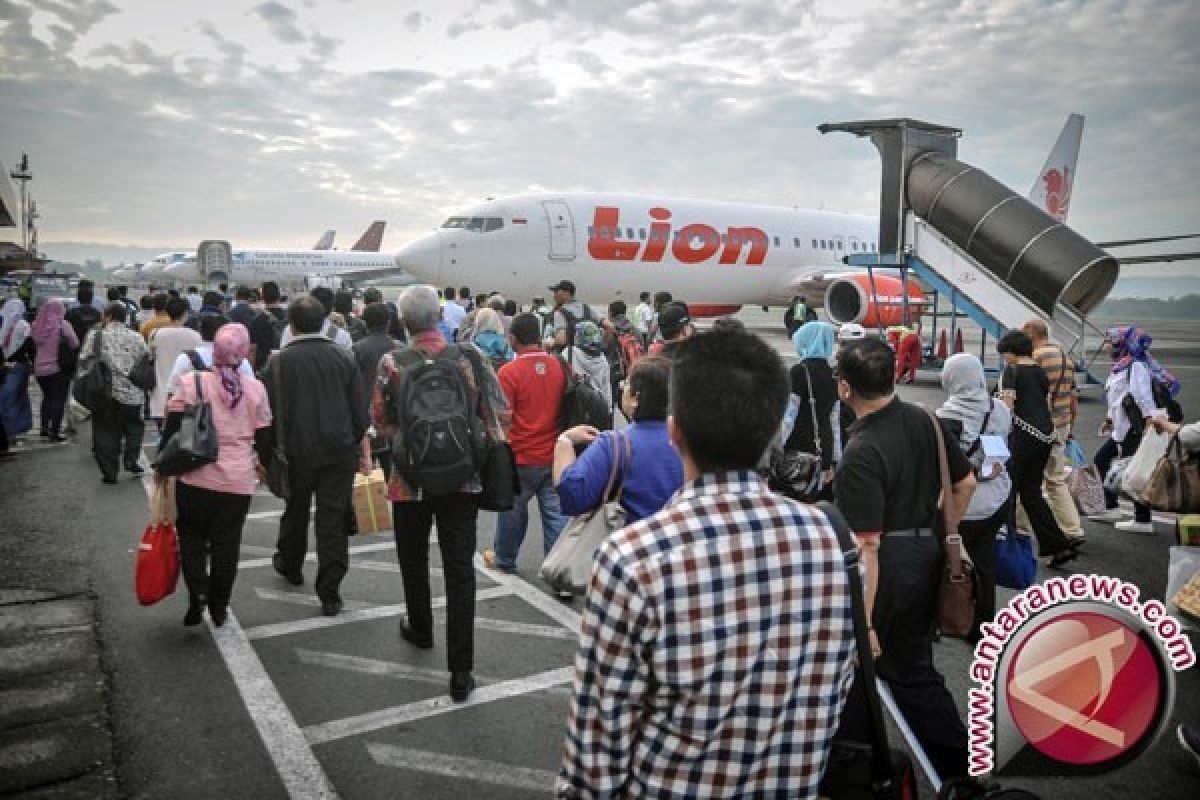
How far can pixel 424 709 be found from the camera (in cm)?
400

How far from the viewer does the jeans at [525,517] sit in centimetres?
584

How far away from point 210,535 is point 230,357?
106cm

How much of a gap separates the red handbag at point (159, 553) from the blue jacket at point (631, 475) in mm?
2911

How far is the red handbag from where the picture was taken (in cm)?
470

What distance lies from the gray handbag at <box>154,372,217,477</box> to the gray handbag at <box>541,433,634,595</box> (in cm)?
263

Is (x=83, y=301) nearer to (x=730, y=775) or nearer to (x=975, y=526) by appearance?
(x=975, y=526)

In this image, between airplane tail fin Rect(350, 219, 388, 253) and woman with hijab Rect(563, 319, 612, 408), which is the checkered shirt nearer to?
woman with hijab Rect(563, 319, 612, 408)

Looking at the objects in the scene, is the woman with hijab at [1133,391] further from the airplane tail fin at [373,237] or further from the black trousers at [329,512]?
the airplane tail fin at [373,237]

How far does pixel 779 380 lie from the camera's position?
1846 millimetres

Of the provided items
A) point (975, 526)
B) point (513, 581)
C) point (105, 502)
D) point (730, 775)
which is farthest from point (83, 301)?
point (730, 775)

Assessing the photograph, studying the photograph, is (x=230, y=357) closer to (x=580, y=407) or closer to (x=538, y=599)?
(x=580, y=407)

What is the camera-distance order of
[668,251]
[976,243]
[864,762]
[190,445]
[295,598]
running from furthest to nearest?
[668,251]
[976,243]
[295,598]
[190,445]
[864,762]

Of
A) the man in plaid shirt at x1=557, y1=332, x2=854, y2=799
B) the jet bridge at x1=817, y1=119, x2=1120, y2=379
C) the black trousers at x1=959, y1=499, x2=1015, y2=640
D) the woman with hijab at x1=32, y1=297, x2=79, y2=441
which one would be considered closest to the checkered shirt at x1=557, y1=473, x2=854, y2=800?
the man in plaid shirt at x1=557, y1=332, x2=854, y2=799

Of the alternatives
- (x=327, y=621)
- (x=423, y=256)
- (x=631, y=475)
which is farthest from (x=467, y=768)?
(x=423, y=256)
